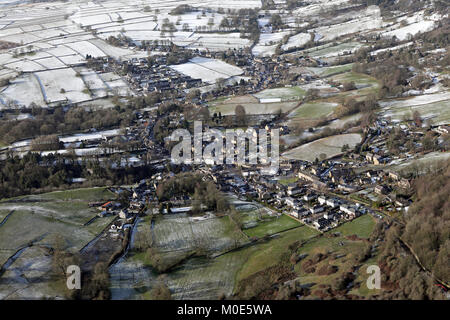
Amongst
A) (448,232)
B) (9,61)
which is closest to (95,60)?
(9,61)

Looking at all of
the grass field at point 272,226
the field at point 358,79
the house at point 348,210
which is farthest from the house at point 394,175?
the field at point 358,79

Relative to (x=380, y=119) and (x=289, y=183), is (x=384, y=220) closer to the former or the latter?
(x=289, y=183)

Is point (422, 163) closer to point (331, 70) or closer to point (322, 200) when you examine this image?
point (322, 200)

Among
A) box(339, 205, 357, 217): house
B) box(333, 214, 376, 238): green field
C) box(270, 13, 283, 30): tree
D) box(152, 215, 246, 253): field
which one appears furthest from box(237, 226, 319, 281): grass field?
box(270, 13, 283, 30): tree

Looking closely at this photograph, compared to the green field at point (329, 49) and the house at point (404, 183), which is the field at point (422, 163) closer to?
the house at point (404, 183)

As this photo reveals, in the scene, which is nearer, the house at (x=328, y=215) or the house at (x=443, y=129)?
the house at (x=328, y=215)

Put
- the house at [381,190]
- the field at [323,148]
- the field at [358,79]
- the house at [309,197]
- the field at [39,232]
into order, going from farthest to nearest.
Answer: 1. the field at [358,79]
2. the field at [323,148]
3. the house at [309,197]
4. the house at [381,190]
5. the field at [39,232]

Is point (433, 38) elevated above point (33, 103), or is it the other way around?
point (433, 38)
